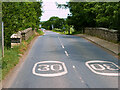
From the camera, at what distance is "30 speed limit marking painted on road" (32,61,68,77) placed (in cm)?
953

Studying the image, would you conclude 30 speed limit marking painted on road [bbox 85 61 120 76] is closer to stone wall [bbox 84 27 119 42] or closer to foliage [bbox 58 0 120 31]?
stone wall [bbox 84 27 119 42]

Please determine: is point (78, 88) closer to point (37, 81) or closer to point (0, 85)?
point (37, 81)

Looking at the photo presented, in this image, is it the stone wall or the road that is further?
the stone wall

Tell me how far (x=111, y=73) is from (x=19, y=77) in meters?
4.40

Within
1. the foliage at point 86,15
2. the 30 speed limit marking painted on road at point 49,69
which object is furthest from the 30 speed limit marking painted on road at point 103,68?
the foliage at point 86,15

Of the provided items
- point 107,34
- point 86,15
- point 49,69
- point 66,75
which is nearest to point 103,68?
point 66,75

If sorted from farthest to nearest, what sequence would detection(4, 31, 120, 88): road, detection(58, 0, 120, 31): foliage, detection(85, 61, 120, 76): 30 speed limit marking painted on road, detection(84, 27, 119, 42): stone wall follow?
detection(58, 0, 120, 31): foliage, detection(84, 27, 119, 42): stone wall, detection(85, 61, 120, 76): 30 speed limit marking painted on road, detection(4, 31, 120, 88): road

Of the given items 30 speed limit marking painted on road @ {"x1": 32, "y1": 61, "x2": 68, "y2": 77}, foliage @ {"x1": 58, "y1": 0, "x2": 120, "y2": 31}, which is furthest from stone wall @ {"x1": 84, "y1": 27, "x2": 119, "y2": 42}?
30 speed limit marking painted on road @ {"x1": 32, "y1": 61, "x2": 68, "y2": 77}

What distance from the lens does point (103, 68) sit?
1062 centimetres

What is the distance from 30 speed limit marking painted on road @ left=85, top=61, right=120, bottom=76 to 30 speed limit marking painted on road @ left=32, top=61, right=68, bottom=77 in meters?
1.54

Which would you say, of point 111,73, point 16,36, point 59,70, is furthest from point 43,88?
point 16,36

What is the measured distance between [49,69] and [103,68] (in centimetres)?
291

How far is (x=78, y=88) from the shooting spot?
7328 mm

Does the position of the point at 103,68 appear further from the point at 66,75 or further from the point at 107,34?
the point at 107,34
